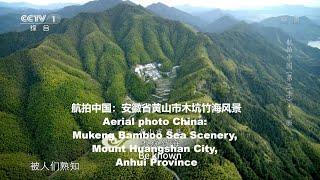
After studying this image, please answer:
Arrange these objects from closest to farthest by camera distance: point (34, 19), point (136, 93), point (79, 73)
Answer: point (34, 19) < point (136, 93) < point (79, 73)

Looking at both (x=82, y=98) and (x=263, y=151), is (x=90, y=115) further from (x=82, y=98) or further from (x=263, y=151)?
(x=263, y=151)

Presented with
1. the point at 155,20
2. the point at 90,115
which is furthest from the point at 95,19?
the point at 90,115

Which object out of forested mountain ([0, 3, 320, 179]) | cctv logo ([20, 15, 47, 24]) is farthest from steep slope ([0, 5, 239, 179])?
cctv logo ([20, 15, 47, 24])

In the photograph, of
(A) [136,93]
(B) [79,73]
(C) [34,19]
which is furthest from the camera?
(B) [79,73]

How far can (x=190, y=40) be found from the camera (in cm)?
12381

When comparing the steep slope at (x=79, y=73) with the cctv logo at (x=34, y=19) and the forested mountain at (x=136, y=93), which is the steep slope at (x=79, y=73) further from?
the cctv logo at (x=34, y=19)

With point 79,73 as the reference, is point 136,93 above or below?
below

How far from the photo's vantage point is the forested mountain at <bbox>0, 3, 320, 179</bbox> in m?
61.7

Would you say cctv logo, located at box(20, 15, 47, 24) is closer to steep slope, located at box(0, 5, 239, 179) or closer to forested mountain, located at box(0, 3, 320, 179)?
forested mountain, located at box(0, 3, 320, 179)

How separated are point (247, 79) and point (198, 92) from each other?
32.5 metres

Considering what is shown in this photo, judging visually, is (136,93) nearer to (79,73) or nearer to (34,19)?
(79,73)

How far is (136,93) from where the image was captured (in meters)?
96.5

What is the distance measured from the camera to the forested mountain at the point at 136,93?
61.7 meters

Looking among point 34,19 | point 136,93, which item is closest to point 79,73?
point 136,93
